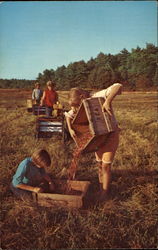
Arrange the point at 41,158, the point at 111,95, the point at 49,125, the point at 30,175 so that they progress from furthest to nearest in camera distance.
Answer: the point at 49,125, the point at 30,175, the point at 41,158, the point at 111,95

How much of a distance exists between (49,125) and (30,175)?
304cm

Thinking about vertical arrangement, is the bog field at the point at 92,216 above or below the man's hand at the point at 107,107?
below

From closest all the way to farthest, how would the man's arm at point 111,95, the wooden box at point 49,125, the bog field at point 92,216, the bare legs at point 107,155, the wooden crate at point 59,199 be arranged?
the bog field at point 92,216
the man's arm at point 111,95
the wooden crate at point 59,199
the bare legs at point 107,155
the wooden box at point 49,125

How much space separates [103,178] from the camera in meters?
4.15

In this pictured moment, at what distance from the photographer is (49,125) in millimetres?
7156

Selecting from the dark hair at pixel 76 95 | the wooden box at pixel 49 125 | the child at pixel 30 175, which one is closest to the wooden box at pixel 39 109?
the wooden box at pixel 49 125

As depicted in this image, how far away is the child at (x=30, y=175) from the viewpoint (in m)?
4.06

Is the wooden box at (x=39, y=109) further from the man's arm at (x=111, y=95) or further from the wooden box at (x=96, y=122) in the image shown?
the man's arm at (x=111, y=95)

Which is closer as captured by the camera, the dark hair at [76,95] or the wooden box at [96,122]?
the wooden box at [96,122]

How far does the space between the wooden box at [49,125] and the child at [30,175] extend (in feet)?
9.11

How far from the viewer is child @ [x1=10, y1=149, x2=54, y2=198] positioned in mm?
4059

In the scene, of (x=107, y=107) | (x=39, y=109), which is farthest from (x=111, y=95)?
(x=39, y=109)

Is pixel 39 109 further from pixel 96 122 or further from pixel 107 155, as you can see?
pixel 96 122

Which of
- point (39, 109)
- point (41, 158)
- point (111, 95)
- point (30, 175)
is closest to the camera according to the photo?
point (111, 95)
